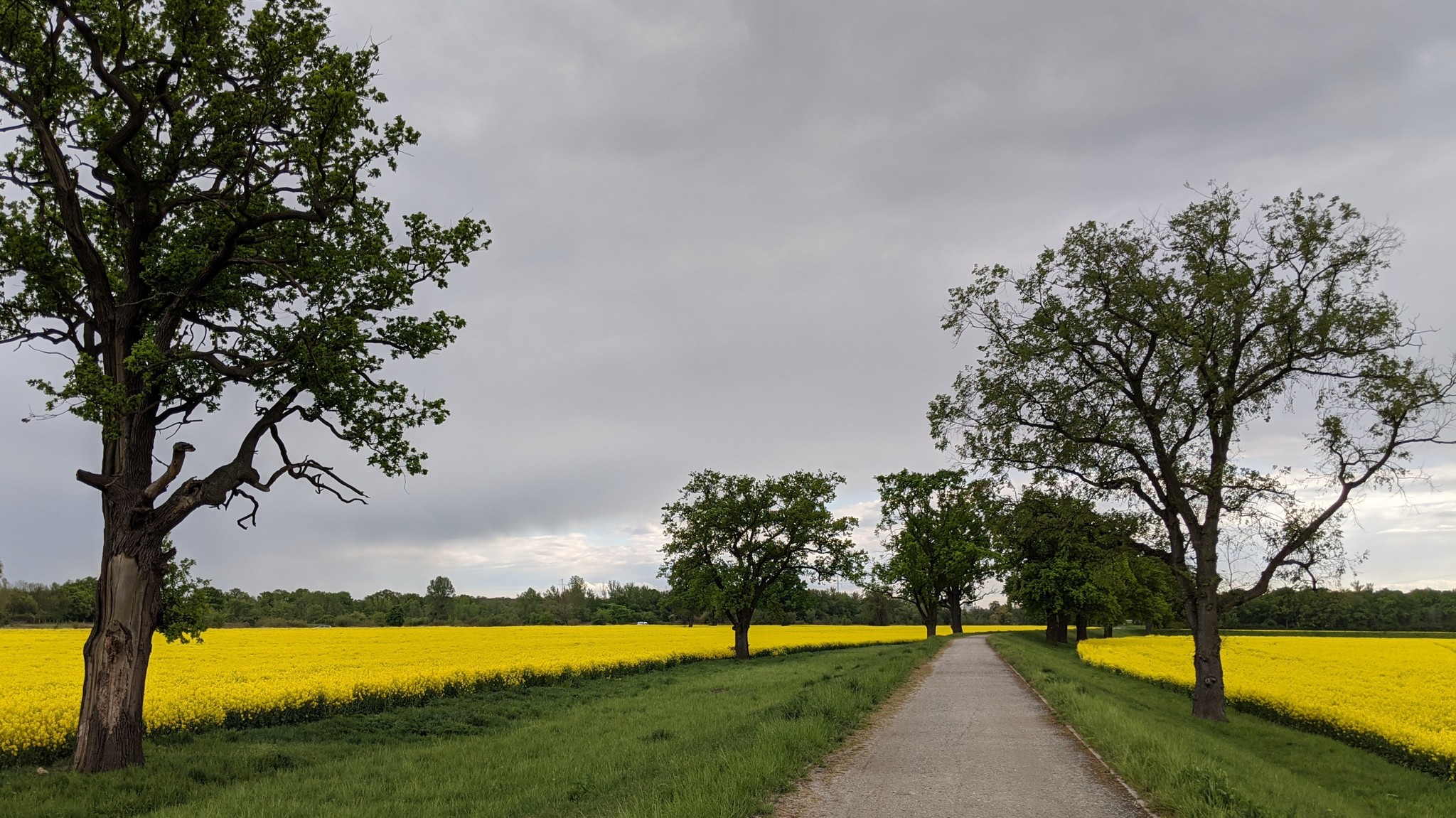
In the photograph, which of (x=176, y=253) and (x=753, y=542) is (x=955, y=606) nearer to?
(x=753, y=542)

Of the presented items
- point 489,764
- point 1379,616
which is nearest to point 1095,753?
point 489,764

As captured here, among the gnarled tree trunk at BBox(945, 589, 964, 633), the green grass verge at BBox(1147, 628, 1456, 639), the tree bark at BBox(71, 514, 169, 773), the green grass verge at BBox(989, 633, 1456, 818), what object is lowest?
the green grass verge at BBox(1147, 628, 1456, 639)

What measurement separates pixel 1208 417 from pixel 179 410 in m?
22.6

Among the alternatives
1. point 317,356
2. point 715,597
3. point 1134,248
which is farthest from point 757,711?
point 715,597

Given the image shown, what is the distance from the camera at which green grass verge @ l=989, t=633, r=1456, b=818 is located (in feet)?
23.9

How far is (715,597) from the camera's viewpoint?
121 ft

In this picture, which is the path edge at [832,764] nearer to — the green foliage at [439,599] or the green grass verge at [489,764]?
the green grass verge at [489,764]

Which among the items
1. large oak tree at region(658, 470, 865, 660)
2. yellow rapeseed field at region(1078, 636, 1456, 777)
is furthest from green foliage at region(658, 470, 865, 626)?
yellow rapeseed field at region(1078, 636, 1456, 777)

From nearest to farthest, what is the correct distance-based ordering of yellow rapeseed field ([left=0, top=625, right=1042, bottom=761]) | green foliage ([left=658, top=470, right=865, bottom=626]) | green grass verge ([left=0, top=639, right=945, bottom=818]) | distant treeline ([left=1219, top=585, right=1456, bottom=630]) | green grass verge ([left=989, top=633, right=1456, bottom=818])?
1. green grass verge ([left=989, top=633, right=1456, bottom=818])
2. green grass verge ([left=0, top=639, right=945, bottom=818])
3. yellow rapeseed field ([left=0, top=625, right=1042, bottom=761])
4. green foliage ([left=658, top=470, right=865, bottom=626])
5. distant treeline ([left=1219, top=585, right=1456, bottom=630])

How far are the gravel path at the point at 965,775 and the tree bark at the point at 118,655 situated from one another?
10617mm

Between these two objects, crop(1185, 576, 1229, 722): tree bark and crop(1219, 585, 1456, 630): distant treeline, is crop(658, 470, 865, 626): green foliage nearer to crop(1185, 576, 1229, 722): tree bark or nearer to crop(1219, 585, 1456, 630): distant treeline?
crop(1185, 576, 1229, 722): tree bark

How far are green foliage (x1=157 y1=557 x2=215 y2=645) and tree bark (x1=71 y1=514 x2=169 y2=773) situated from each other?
3.28 ft

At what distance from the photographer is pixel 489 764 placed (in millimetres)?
11438

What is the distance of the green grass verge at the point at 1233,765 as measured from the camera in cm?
730
